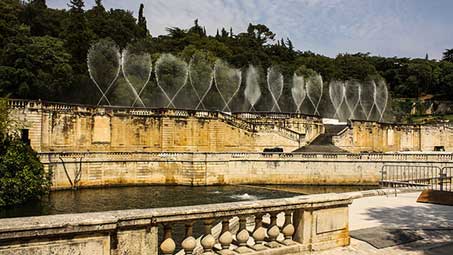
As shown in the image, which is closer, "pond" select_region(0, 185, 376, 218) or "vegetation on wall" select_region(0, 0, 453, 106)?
"pond" select_region(0, 185, 376, 218)

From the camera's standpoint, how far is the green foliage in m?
21.7

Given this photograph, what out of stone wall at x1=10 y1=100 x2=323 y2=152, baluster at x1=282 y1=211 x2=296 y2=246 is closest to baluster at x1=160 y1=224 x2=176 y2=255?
baluster at x1=282 y1=211 x2=296 y2=246

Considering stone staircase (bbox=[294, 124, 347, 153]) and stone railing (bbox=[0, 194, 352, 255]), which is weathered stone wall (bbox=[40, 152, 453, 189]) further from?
stone railing (bbox=[0, 194, 352, 255])

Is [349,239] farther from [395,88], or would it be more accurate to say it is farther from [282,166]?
[395,88]

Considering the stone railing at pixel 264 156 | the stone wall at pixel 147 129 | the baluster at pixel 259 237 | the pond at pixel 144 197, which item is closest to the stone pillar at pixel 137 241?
the baluster at pixel 259 237

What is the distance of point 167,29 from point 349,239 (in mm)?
→ 69065

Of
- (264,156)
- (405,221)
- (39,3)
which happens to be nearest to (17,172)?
(264,156)

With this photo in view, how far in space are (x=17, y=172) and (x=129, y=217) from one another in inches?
831

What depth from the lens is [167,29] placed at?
7175 centimetres

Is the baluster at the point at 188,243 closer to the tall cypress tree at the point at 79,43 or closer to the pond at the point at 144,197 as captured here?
the pond at the point at 144,197

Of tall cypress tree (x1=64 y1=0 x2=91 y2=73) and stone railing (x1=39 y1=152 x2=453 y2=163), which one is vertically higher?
tall cypress tree (x1=64 y1=0 x2=91 y2=73)

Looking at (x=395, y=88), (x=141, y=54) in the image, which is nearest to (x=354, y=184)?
(x=141, y=54)

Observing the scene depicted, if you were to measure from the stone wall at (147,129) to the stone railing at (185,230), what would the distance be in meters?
26.0

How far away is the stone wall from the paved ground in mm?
21897
